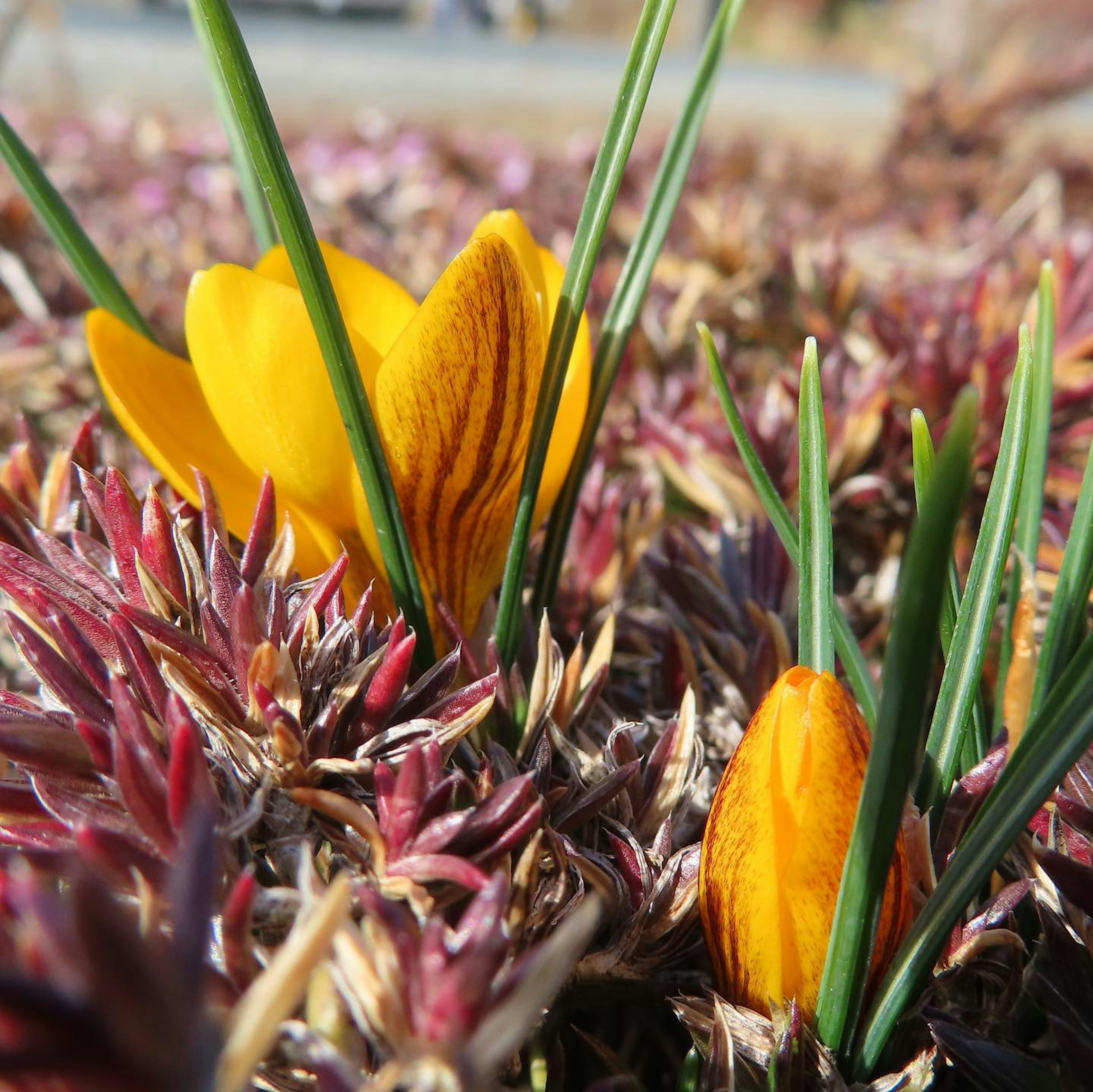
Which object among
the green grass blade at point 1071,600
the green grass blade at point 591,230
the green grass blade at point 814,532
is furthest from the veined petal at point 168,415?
the green grass blade at point 1071,600

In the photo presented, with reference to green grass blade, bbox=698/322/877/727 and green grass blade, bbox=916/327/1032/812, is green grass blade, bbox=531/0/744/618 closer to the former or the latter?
green grass blade, bbox=698/322/877/727

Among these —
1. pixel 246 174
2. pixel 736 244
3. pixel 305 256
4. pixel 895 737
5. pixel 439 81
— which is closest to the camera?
pixel 895 737

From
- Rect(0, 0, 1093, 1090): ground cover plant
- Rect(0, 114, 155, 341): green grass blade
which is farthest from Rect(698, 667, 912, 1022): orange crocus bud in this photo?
Rect(0, 114, 155, 341): green grass blade

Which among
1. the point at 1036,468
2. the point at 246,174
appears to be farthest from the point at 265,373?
the point at 1036,468

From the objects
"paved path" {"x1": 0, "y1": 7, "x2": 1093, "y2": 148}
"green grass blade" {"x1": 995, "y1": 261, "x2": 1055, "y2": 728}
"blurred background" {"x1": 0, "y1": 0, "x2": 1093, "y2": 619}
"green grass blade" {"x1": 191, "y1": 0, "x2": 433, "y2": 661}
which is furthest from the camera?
"paved path" {"x1": 0, "y1": 7, "x2": 1093, "y2": 148}

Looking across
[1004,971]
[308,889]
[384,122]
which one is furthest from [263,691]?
[384,122]

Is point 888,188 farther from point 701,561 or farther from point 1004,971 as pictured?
point 1004,971

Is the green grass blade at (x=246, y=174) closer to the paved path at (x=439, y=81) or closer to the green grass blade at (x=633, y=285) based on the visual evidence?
the green grass blade at (x=633, y=285)

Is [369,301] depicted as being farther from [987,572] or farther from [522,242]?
[987,572]
